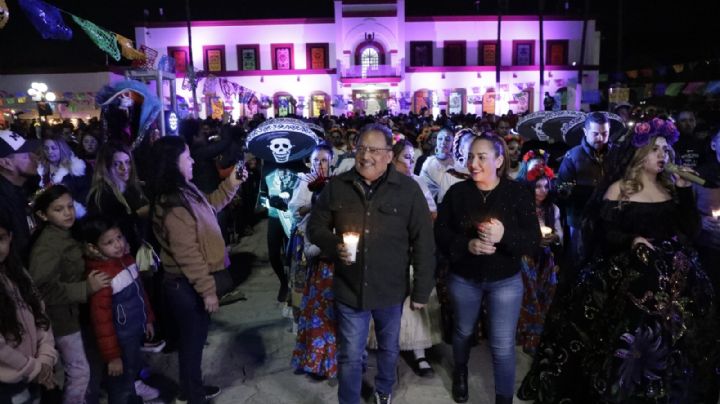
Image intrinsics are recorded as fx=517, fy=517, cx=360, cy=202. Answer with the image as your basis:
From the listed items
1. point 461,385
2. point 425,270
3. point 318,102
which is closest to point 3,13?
point 425,270

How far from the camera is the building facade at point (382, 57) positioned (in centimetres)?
3472

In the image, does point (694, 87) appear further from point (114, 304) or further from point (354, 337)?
point (114, 304)

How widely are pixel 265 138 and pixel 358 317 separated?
3.40 meters

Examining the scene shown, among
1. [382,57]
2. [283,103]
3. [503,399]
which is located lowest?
[503,399]

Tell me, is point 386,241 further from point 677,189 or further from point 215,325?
point 215,325

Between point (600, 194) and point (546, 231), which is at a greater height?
point (600, 194)

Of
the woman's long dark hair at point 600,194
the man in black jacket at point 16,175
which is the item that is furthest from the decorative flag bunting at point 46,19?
the woman's long dark hair at point 600,194

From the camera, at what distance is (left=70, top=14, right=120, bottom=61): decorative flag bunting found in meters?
6.98

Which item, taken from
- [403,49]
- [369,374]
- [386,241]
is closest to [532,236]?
[386,241]

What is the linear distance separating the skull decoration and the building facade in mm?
28686

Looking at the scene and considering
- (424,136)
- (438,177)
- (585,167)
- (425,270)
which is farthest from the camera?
(424,136)

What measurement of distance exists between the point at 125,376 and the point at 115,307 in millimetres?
459

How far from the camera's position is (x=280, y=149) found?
6035 millimetres

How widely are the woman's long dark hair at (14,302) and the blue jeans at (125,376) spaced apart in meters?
0.73
